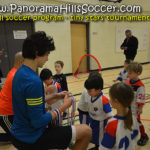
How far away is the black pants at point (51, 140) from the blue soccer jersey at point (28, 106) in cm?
5

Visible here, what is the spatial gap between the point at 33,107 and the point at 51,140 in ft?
1.18

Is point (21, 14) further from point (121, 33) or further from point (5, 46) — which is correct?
point (121, 33)

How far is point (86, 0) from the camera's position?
6.83 metres

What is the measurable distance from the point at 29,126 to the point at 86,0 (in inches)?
274

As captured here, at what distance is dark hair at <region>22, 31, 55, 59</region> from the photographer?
1070mm

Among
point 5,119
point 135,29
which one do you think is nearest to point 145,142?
point 5,119

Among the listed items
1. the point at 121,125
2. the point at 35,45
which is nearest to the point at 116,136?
the point at 121,125

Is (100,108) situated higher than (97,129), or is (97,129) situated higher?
(100,108)

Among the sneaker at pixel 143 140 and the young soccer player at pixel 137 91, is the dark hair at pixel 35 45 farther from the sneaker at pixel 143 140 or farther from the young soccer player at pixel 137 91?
the sneaker at pixel 143 140

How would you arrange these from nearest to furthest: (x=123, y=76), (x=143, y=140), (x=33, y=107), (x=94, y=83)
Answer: (x=33, y=107) < (x=94, y=83) < (x=143, y=140) < (x=123, y=76)

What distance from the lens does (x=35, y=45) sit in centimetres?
107

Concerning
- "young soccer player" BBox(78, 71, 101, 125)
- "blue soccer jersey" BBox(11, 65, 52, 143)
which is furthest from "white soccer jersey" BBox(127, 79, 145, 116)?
"blue soccer jersey" BBox(11, 65, 52, 143)

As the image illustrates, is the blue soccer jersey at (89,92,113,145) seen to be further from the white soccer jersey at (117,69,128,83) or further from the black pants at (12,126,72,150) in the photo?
the white soccer jersey at (117,69,128,83)

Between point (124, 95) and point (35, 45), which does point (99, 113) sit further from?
point (35, 45)
